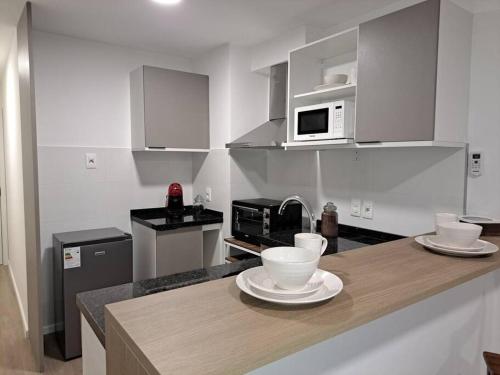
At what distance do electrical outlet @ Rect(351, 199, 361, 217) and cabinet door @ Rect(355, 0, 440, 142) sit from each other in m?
0.59

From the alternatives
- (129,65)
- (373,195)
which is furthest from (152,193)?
(373,195)

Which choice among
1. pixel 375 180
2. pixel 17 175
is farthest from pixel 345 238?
pixel 17 175

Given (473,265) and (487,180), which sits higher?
(487,180)

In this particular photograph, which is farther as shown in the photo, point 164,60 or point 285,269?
point 164,60

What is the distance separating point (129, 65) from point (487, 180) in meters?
2.78

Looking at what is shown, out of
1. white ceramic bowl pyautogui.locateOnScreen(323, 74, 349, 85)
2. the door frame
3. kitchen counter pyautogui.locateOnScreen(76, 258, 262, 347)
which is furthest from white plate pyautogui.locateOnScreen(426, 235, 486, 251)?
the door frame

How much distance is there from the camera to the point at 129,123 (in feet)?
10.3

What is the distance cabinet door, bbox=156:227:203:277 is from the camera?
9.13ft

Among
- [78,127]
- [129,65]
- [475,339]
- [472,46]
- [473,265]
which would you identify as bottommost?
[475,339]

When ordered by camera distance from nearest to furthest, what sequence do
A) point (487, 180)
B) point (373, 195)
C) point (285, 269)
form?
point (285, 269) → point (487, 180) → point (373, 195)

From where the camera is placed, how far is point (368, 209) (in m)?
2.39

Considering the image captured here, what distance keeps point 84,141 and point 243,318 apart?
2.59 metres

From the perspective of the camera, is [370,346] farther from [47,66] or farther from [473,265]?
[47,66]

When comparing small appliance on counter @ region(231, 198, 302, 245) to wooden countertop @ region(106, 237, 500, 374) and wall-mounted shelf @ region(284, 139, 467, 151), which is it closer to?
wall-mounted shelf @ region(284, 139, 467, 151)
